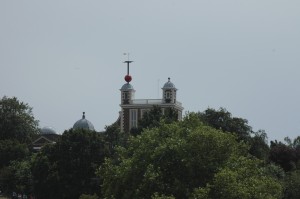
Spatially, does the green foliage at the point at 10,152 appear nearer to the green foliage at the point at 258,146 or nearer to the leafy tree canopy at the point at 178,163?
the green foliage at the point at 258,146

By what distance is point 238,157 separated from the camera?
146 feet

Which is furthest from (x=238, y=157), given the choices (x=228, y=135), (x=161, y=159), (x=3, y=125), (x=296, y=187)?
(x=3, y=125)

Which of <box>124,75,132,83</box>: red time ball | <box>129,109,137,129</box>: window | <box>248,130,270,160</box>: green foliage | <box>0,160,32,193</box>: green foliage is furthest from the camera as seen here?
<box>124,75,132,83</box>: red time ball

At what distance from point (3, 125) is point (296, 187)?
64188 mm

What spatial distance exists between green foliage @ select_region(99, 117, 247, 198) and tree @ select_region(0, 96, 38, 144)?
67598mm

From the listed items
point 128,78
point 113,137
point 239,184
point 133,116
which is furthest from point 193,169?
point 128,78

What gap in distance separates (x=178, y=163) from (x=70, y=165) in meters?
31.4

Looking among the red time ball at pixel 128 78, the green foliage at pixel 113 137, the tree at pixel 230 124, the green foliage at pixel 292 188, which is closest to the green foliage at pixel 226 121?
the tree at pixel 230 124

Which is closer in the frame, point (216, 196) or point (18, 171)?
point (216, 196)

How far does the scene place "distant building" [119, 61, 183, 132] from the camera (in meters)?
109

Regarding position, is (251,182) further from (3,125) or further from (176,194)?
(3,125)

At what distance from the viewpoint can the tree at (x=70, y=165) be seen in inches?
2844

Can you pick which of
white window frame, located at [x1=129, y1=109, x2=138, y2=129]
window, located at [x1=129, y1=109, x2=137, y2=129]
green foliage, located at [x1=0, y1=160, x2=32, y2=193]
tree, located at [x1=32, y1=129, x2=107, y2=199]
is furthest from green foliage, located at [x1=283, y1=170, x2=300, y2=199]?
white window frame, located at [x1=129, y1=109, x2=138, y2=129]

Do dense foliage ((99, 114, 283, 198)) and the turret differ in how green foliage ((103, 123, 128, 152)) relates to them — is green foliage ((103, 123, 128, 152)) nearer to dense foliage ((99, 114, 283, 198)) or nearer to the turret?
the turret
